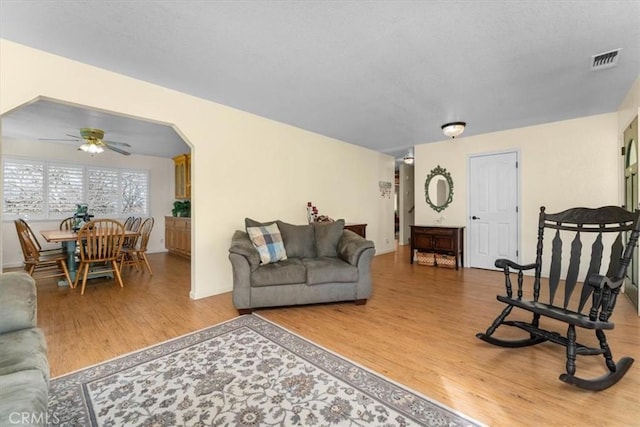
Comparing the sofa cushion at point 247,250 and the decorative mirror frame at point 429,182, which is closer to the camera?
the sofa cushion at point 247,250

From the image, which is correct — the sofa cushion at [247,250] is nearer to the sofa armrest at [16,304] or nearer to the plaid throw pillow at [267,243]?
the plaid throw pillow at [267,243]

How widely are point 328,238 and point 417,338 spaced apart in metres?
1.64

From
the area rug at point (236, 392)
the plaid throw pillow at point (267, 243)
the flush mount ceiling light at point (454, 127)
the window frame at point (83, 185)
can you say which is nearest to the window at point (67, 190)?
the window frame at point (83, 185)

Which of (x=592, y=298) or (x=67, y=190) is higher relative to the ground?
(x=67, y=190)

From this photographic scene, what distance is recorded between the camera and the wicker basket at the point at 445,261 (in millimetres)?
5002

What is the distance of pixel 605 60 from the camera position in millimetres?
2482

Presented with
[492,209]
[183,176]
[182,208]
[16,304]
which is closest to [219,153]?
[16,304]

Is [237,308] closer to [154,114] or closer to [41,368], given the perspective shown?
[41,368]

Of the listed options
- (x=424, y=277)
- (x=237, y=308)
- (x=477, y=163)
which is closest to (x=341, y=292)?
(x=237, y=308)

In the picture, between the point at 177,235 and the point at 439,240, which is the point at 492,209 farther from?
the point at 177,235

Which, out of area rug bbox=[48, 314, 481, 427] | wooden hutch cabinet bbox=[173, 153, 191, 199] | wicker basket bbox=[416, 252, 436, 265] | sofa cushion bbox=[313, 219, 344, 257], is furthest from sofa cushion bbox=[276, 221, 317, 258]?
wooden hutch cabinet bbox=[173, 153, 191, 199]

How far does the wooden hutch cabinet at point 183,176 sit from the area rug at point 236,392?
4.52 metres

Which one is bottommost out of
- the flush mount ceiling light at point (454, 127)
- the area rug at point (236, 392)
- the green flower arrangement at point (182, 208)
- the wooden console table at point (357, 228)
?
the area rug at point (236, 392)

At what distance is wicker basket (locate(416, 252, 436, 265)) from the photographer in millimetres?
5219
